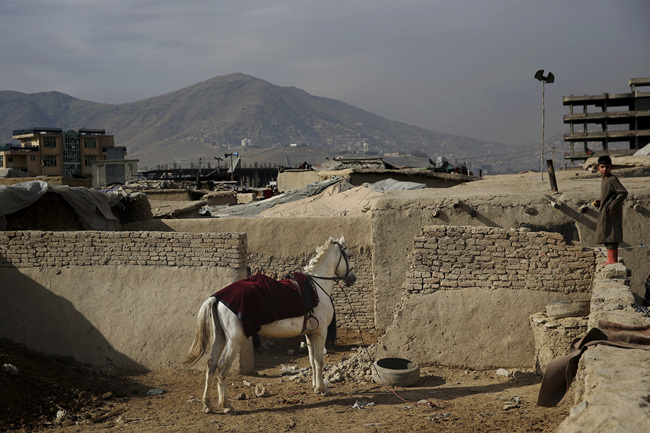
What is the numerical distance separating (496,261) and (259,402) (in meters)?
3.88

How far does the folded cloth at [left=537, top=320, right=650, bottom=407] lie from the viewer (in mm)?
4720

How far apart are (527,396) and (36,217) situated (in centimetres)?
972

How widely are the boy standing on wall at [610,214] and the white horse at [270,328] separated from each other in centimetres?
357

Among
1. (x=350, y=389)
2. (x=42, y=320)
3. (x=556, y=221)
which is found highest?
(x=556, y=221)

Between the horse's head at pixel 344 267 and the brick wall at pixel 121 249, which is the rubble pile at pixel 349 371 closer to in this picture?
the horse's head at pixel 344 267

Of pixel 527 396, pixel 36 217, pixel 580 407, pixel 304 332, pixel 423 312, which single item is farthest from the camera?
pixel 36 217

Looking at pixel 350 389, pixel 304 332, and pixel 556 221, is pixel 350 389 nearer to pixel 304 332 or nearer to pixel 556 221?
pixel 304 332

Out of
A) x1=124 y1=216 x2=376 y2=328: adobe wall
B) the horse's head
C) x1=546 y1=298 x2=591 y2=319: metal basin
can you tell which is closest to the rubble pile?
the horse's head

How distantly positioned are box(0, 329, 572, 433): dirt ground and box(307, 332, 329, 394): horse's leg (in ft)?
0.41

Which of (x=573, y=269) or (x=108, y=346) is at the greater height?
(x=573, y=269)

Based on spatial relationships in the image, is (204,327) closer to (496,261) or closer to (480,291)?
(480,291)

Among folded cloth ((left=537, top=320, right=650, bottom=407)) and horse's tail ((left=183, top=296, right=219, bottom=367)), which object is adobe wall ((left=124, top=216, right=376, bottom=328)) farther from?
folded cloth ((left=537, top=320, right=650, bottom=407))

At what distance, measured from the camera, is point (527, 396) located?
7.47m

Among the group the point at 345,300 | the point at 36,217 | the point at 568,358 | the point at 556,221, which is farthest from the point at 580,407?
the point at 36,217
